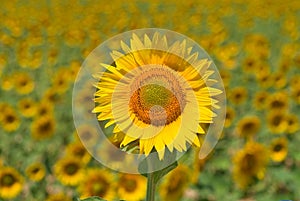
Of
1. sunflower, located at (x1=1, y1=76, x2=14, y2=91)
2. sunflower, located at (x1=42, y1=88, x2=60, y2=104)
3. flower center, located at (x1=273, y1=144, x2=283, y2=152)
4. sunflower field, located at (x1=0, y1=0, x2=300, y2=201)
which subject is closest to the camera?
sunflower field, located at (x1=0, y1=0, x2=300, y2=201)

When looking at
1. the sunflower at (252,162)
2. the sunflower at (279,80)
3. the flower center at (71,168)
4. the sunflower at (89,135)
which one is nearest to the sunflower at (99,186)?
the flower center at (71,168)

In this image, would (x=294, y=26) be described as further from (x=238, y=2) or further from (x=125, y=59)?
(x=238, y=2)

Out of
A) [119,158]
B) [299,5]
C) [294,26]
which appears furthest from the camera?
[299,5]

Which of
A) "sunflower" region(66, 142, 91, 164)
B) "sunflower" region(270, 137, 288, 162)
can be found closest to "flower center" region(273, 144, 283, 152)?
"sunflower" region(270, 137, 288, 162)

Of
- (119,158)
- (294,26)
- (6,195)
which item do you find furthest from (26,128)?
(294,26)

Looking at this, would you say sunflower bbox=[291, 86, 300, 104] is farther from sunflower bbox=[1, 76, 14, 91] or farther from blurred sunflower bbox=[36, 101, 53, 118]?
sunflower bbox=[1, 76, 14, 91]

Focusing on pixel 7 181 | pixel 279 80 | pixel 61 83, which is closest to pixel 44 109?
pixel 61 83
